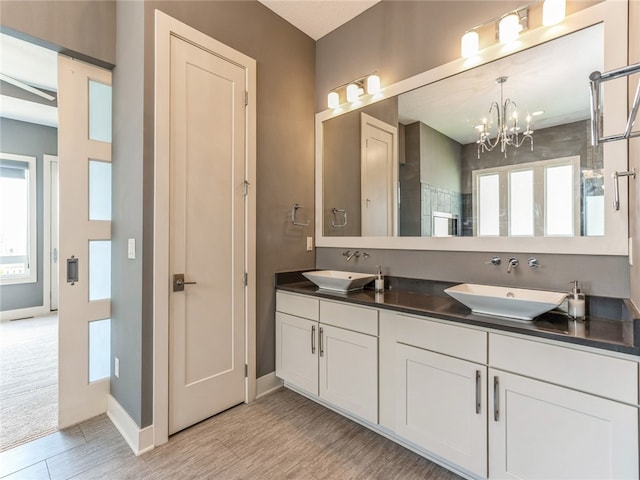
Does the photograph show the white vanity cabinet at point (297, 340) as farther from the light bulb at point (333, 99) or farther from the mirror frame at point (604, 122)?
the light bulb at point (333, 99)

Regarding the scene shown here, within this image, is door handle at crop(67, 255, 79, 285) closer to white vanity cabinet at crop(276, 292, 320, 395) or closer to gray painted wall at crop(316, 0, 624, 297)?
white vanity cabinet at crop(276, 292, 320, 395)

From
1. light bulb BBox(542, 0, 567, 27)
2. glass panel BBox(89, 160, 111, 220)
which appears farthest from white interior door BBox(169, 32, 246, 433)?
light bulb BBox(542, 0, 567, 27)

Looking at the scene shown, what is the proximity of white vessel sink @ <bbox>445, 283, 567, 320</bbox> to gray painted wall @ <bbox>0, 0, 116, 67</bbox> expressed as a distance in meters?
2.74

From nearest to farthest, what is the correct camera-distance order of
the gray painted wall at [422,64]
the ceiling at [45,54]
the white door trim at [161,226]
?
the gray painted wall at [422,64]
the white door trim at [161,226]
the ceiling at [45,54]

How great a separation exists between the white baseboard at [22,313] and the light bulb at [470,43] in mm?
6352

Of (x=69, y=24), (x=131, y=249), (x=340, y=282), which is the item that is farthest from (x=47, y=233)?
(x=340, y=282)

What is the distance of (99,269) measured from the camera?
2.26 metres

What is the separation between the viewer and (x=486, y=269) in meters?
1.94

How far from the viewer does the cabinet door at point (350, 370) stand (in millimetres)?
1905

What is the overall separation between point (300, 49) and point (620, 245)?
2.74 meters

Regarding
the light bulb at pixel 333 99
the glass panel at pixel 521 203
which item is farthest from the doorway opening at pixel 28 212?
the glass panel at pixel 521 203

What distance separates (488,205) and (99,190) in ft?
8.75

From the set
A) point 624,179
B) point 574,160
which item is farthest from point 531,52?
point 624,179

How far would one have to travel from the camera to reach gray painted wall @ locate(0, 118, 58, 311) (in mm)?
4480
